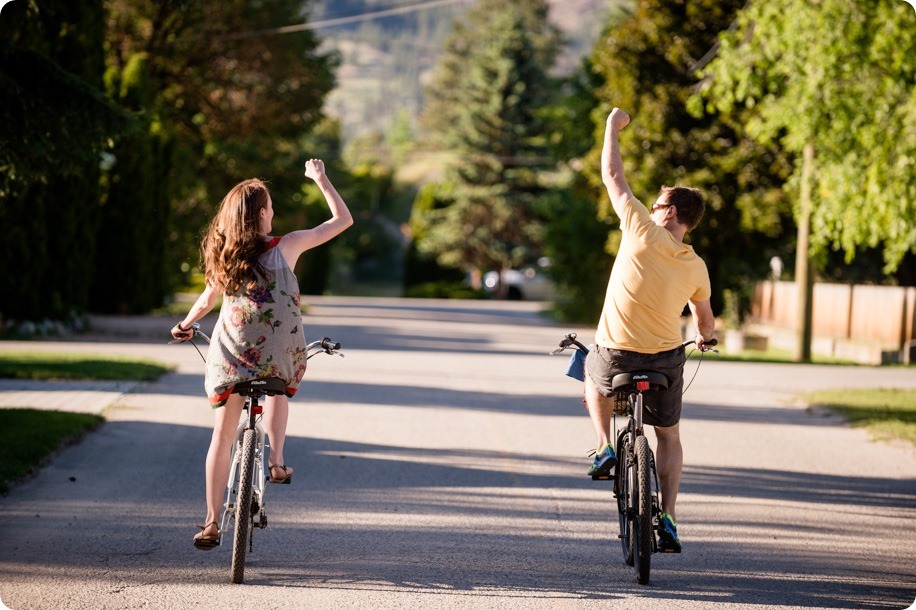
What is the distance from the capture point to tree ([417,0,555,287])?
67.1 m

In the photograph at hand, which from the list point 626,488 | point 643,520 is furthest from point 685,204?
point 643,520

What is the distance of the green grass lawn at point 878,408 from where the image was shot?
523 inches

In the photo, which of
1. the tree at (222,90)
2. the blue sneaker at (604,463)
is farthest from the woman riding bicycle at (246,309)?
the tree at (222,90)

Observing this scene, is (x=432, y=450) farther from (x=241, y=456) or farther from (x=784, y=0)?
(x=784, y=0)

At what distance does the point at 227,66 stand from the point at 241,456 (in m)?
31.6

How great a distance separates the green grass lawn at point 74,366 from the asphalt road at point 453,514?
3.18 ft

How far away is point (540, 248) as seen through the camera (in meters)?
68.3

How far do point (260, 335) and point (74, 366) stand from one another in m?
11.5

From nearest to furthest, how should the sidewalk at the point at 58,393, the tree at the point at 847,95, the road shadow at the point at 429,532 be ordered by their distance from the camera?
the road shadow at the point at 429,532 < the sidewalk at the point at 58,393 < the tree at the point at 847,95

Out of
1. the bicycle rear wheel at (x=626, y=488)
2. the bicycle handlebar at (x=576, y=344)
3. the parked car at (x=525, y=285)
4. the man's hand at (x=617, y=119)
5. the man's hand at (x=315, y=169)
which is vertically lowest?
the parked car at (x=525, y=285)

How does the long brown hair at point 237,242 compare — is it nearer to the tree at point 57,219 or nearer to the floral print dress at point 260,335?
the floral print dress at point 260,335

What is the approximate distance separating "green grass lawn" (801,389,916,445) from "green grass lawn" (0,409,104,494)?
25.6ft

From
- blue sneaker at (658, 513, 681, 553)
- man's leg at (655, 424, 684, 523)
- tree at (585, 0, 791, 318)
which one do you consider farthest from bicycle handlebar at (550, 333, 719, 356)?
tree at (585, 0, 791, 318)

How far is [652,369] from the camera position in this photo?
22.1ft
